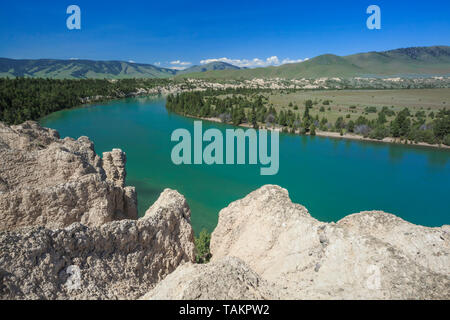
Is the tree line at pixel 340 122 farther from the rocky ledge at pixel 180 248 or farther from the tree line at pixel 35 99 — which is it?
the rocky ledge at pixel 180 248

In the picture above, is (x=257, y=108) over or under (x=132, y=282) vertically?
over

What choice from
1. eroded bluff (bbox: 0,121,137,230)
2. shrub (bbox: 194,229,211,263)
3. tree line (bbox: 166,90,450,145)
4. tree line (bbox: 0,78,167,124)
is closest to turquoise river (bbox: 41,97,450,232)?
tree line (bbox: 166,90,450,145)

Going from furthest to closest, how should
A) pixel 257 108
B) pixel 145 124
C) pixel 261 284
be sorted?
1. pixel 257 108
2. pixel 145 124
3. pixel 261 284

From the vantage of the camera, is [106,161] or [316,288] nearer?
[316,288]

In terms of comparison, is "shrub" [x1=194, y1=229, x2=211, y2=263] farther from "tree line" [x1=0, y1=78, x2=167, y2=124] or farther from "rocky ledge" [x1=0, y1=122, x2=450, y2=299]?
"tree line" [x1=0, y1=78, x2=167, y2=124]

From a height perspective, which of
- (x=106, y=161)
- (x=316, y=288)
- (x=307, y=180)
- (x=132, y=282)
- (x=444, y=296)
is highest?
(x=106, y=161)

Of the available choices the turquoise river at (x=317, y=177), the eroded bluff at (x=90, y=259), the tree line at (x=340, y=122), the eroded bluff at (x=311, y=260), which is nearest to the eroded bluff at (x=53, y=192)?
the eroded bluff at (x=90, y=259)
